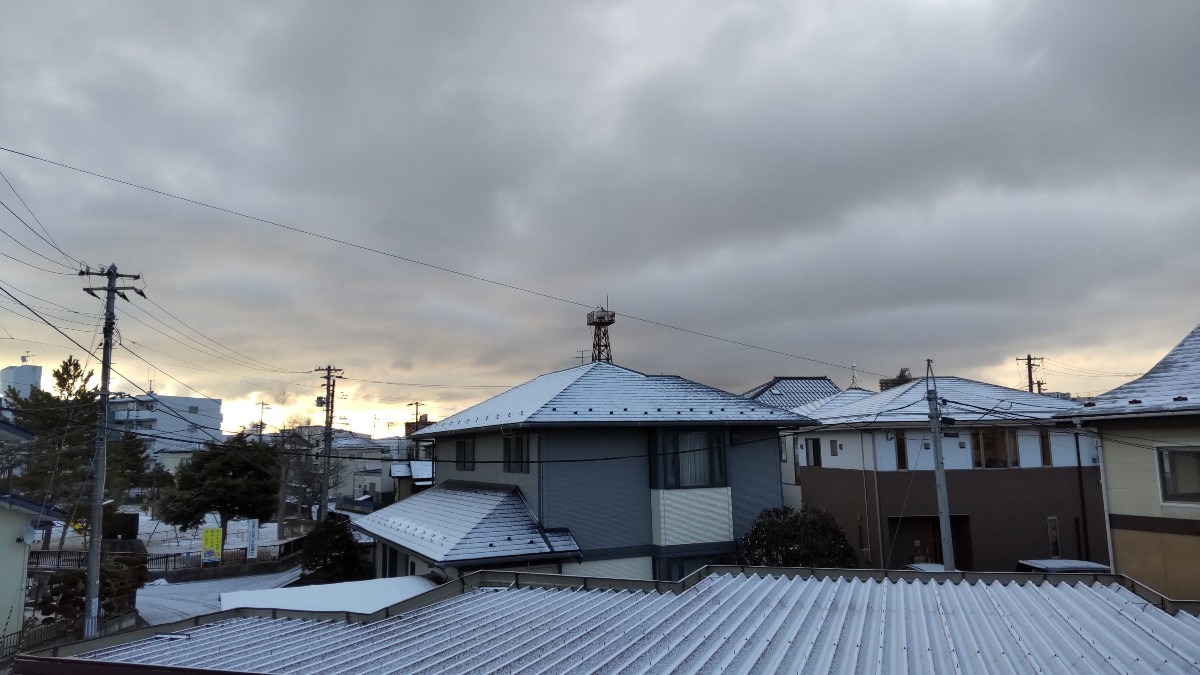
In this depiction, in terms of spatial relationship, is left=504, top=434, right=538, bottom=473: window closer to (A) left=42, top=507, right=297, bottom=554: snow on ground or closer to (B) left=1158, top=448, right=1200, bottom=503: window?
(B) left=1158, top=448, right=1200, bottom=503: window

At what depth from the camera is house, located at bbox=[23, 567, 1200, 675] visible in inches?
227

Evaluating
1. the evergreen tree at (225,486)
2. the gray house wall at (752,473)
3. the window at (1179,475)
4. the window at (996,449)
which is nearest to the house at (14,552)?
the evergreen tree at (225,486)

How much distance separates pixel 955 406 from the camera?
24000 millimetres

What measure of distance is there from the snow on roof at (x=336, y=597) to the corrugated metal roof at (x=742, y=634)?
12.6ft

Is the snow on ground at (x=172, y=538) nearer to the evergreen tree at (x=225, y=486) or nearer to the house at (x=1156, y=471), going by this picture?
the evergreen tree at (x=225, y=486)

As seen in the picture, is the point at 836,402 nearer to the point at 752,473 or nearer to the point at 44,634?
the point at 752,473

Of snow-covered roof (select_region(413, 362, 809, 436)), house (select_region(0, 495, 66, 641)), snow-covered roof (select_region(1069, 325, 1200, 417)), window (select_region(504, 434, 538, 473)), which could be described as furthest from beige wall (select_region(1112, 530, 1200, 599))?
house (select_region(0, 495, 66, 641))

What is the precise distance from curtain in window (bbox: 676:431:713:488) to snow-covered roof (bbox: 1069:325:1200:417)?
8.35 metres

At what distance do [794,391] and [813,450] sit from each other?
492 inches

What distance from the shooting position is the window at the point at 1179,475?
13.0 meters

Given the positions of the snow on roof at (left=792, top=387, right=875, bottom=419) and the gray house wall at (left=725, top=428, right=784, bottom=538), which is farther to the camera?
the snow on roof at (left=792, top=387, right=875, bottom=419)

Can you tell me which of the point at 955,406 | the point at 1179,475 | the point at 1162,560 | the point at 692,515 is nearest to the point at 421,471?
the point at 692,515

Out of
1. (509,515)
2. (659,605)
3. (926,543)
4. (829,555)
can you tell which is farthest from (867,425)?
(659,605)

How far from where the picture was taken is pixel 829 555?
55.5 feet
